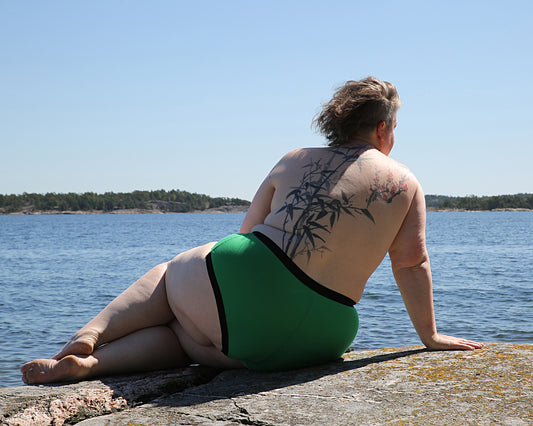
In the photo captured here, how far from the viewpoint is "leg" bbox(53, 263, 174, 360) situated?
8.59 ft

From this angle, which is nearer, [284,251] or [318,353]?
[284,251]

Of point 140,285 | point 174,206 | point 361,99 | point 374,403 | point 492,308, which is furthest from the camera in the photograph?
point 174,206

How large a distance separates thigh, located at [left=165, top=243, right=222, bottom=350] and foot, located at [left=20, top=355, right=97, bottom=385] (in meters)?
0.48

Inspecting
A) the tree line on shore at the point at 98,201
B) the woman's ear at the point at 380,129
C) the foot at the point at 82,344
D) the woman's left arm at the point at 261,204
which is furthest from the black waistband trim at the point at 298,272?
the tree line on shore at the point at 98,201

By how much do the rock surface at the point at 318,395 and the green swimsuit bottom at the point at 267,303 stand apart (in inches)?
6.2

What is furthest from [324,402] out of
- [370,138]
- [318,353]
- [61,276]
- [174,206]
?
[174,206]

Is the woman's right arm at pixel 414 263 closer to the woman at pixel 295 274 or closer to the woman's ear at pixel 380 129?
the woman at pixel 295 274

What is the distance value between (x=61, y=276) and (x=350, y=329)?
20.2 meters

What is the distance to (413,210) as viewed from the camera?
2.58 meters

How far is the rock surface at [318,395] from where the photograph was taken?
1.92m

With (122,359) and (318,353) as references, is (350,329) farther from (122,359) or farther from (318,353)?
(122,359)

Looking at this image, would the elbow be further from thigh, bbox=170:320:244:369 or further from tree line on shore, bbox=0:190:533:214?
tree line on shore, bbox=0:190:533:214

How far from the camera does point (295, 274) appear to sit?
2.37m

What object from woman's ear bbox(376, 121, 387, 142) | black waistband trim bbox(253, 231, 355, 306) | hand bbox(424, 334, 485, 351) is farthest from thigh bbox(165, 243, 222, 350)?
hand bbox(424, 334, 485, 351)
